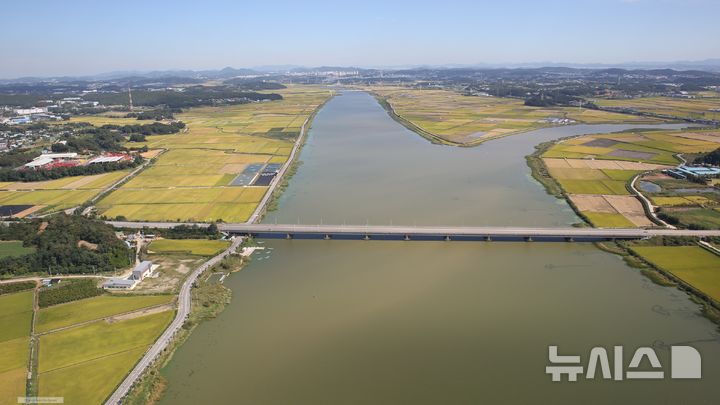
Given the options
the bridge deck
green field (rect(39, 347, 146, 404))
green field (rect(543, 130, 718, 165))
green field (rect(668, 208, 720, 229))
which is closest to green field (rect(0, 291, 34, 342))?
green field (rect(39, 347, 146, 404))


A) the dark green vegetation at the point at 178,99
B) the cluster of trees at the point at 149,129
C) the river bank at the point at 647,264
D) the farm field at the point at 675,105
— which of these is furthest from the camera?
the dark green vegetation at the point at 178,99

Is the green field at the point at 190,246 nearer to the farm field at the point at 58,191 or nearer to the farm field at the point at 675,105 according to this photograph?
the farm field at the point at 58,191

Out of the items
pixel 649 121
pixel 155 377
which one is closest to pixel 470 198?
pixel 155 377

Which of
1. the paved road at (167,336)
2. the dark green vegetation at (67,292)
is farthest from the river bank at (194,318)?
the dark green vegetation at (67,292)

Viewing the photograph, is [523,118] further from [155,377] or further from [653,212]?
[155,377]

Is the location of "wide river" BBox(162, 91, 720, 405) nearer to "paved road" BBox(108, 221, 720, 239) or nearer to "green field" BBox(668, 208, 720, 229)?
"paved road" BBox(108, 221, 720, 239)
